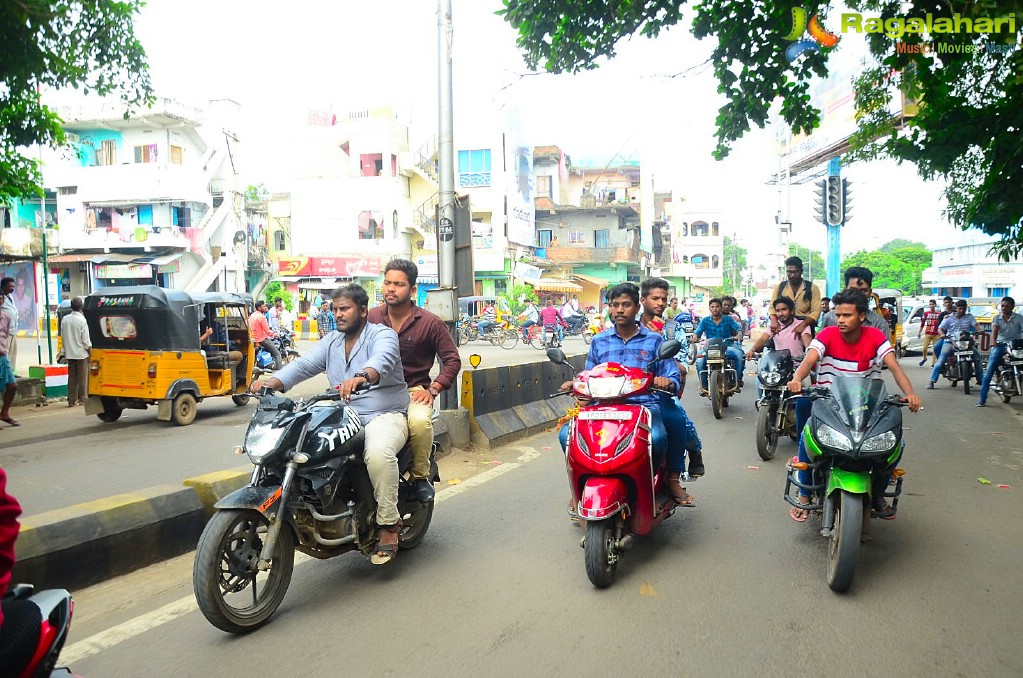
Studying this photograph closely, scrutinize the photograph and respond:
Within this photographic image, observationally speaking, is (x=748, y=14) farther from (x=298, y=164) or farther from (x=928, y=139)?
(x=298, y=164)

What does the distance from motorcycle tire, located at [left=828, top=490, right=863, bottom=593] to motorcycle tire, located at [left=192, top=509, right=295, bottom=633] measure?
275 centimetres

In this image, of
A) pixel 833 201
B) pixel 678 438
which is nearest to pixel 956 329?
pixel 833 201

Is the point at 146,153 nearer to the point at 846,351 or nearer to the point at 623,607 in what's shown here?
the point at 846,351

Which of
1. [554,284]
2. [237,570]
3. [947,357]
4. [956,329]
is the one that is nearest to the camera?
[237,570]

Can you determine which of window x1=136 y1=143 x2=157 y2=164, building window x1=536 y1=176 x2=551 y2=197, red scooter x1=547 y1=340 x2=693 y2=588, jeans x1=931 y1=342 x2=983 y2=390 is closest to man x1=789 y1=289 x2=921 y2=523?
red scooter x1=547 y1=340 x2=693 y2=588

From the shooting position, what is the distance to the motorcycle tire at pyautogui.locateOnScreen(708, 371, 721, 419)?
36.1 ft

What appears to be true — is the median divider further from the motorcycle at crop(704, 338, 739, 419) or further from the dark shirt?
the dark shirt

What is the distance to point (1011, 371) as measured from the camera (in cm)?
1257

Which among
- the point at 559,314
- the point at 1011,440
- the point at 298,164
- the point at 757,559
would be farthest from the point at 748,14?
the point at 298,164

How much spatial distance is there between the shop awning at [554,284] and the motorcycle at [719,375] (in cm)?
3388

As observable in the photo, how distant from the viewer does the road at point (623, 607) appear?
3359 millimetres

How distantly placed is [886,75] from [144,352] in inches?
414

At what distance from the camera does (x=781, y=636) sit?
3.58m

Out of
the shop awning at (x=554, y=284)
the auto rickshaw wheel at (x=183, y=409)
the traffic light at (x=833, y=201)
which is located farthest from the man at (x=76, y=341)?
the shop awning at (x=554, y=284)
